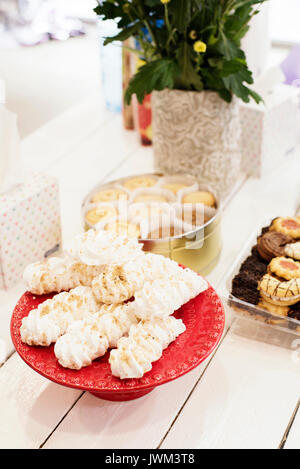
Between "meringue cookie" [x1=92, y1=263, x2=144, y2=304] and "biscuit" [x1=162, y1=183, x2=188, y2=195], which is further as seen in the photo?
"biscuit" [x1=162, y1=183, x2=188, y2=195]

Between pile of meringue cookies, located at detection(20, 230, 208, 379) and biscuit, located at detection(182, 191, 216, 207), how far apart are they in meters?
0.31

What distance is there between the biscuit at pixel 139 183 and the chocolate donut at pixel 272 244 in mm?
293

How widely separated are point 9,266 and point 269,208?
591 mm

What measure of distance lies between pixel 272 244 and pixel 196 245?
0.45 ft

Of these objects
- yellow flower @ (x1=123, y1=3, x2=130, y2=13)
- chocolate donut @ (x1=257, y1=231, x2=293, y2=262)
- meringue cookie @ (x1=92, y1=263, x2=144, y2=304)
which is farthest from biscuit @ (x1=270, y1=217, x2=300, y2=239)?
yellow flower @ (x1=123, y1=3, x2=130, y2=13)

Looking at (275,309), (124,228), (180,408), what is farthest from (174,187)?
(180,408)

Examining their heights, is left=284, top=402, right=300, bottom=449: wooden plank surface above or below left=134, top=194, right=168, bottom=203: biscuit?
below

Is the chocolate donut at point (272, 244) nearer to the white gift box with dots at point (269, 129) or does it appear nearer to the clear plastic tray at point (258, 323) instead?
the clear plastic tray at point (258, 323)

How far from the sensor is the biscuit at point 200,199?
118 cm

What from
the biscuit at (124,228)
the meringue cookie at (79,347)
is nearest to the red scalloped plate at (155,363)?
the meringue cookie at (79,347)

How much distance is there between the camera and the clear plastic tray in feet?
3.12

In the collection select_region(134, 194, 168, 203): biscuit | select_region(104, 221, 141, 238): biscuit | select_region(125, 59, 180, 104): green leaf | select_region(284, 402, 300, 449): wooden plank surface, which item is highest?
select_region(125, 59, 180, 104): green leaf

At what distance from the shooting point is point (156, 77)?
3.81 feet

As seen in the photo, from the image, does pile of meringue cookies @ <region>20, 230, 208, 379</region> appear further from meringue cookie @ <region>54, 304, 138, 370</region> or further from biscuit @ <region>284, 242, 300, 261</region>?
biscuit @ <region>284, 242, 300, 261</region>
